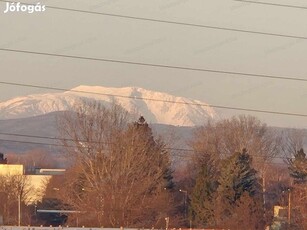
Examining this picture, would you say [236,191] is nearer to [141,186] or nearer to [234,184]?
[234,184]

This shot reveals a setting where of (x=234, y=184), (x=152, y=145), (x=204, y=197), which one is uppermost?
(x=152, y=145)

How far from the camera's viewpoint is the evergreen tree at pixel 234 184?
2631 inches

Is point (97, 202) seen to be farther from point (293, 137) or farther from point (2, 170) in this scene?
point (293, 137)

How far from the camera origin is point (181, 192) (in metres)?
78.1

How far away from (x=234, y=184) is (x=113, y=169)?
13209mm

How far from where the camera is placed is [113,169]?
59938mm

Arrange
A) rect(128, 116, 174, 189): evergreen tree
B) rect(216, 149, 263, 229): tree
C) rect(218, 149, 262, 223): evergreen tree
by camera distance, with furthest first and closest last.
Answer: rect(218, 149, 262, 223): evergreen tree
rect(216, 149, 263, 229): tree
rect(128, 116, 174, 189): evergreen tree

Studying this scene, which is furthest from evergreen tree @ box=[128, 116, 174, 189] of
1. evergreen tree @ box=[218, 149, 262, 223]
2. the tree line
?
evergreen tree @ box=[218, 149, 262, 223]

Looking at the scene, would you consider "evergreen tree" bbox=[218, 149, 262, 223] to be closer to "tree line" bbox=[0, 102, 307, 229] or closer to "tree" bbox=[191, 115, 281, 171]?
"tree line" bbox=[0, 102, 307, 229]

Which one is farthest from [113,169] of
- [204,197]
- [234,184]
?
[234,184]

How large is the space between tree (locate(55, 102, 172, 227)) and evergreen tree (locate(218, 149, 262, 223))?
4007 millimetres

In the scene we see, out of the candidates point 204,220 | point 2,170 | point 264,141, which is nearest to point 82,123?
point 204,220

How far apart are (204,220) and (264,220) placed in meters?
5.04

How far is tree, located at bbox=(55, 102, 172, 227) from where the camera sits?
2281 inches
